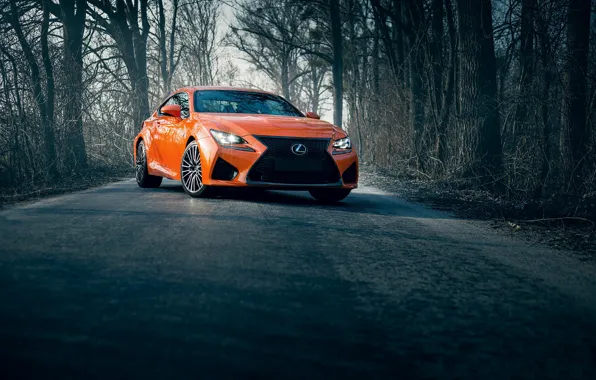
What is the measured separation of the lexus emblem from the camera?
716 centimetres

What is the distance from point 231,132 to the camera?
7148 mm

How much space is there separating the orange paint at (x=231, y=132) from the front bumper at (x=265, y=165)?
0.01m

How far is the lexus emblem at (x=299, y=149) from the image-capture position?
7164mm

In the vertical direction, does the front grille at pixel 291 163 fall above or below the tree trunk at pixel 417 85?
below

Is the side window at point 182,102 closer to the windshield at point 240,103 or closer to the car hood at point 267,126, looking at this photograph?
the windshield at point 240,103

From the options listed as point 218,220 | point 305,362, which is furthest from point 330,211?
point 305,362

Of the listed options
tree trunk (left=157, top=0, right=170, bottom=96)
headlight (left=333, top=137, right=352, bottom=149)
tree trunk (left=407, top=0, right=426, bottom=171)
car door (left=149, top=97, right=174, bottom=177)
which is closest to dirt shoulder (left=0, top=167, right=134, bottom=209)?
car door (left=149, top=97, right=174, bottom=177)

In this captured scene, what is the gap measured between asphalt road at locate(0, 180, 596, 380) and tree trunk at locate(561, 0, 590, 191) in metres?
5.64

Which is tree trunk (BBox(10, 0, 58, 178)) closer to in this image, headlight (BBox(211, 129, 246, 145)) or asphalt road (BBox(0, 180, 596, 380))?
headlight (BBox(211, 129, 246, 145))

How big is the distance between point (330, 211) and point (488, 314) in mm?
3952

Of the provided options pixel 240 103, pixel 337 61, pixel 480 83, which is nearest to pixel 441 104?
pixel 480 83

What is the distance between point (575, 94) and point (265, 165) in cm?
654

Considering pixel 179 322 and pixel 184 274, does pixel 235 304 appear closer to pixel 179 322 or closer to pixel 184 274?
pixel 179 322

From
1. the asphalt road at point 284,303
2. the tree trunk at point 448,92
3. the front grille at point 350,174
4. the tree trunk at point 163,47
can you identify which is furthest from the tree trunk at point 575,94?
the tree trunk at point 163,47
